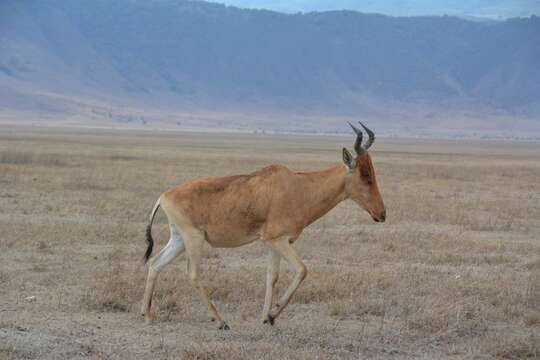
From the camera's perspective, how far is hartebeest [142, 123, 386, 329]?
894cm

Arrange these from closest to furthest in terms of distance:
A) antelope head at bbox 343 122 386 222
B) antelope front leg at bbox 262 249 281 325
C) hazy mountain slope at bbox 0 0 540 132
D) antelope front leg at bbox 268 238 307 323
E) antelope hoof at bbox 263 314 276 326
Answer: antelope front leg at bbox 268 238 307 323 → antelope hoof at bbox 263 314 276 326 → antelope front leg at bbox 262 249 281 325 → antelope head at bbox 343 122 386 222 → hazy mountain slope at bbox 0 0 540 132

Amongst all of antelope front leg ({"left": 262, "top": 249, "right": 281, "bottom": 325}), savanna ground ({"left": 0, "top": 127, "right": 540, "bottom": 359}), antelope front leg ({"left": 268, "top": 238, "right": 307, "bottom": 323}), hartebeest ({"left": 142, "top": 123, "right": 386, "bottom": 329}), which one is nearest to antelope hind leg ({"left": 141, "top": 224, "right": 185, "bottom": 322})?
hartebeest ({"left": 142, "top": 123, "right": 386, "bottom": 329})

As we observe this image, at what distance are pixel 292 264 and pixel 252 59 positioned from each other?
137 metres

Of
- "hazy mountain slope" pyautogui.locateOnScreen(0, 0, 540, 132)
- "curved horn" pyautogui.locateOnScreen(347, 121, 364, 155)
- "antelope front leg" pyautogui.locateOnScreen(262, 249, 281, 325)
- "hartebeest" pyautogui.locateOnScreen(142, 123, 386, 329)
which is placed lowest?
"antelope front leg" pyautogui.locateOnScreen(262, 249, 281, 325)

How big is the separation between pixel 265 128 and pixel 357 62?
34.5 metres

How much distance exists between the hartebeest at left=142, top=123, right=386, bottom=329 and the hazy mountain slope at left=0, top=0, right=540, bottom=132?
111744 millimetres

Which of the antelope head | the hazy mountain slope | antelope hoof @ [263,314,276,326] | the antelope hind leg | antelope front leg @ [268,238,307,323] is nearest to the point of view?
antelope front leg @ [268,238,307,323]

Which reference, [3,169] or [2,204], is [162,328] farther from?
[3,169]

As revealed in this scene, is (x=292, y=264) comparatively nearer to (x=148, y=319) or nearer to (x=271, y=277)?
(x=271, y=277)

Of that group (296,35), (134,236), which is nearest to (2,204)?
(134,236)

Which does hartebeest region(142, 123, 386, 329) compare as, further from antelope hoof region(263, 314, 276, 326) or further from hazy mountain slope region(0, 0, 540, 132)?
hazy mountain slope region(0, 0, 540, 132)

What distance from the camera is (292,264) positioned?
8.72 meters

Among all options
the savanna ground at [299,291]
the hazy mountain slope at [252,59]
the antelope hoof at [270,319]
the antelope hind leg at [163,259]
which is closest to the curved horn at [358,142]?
the savanna ground at [299,291]

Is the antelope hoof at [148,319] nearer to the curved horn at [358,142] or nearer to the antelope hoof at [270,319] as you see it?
the antelope hoof at [270,319]
